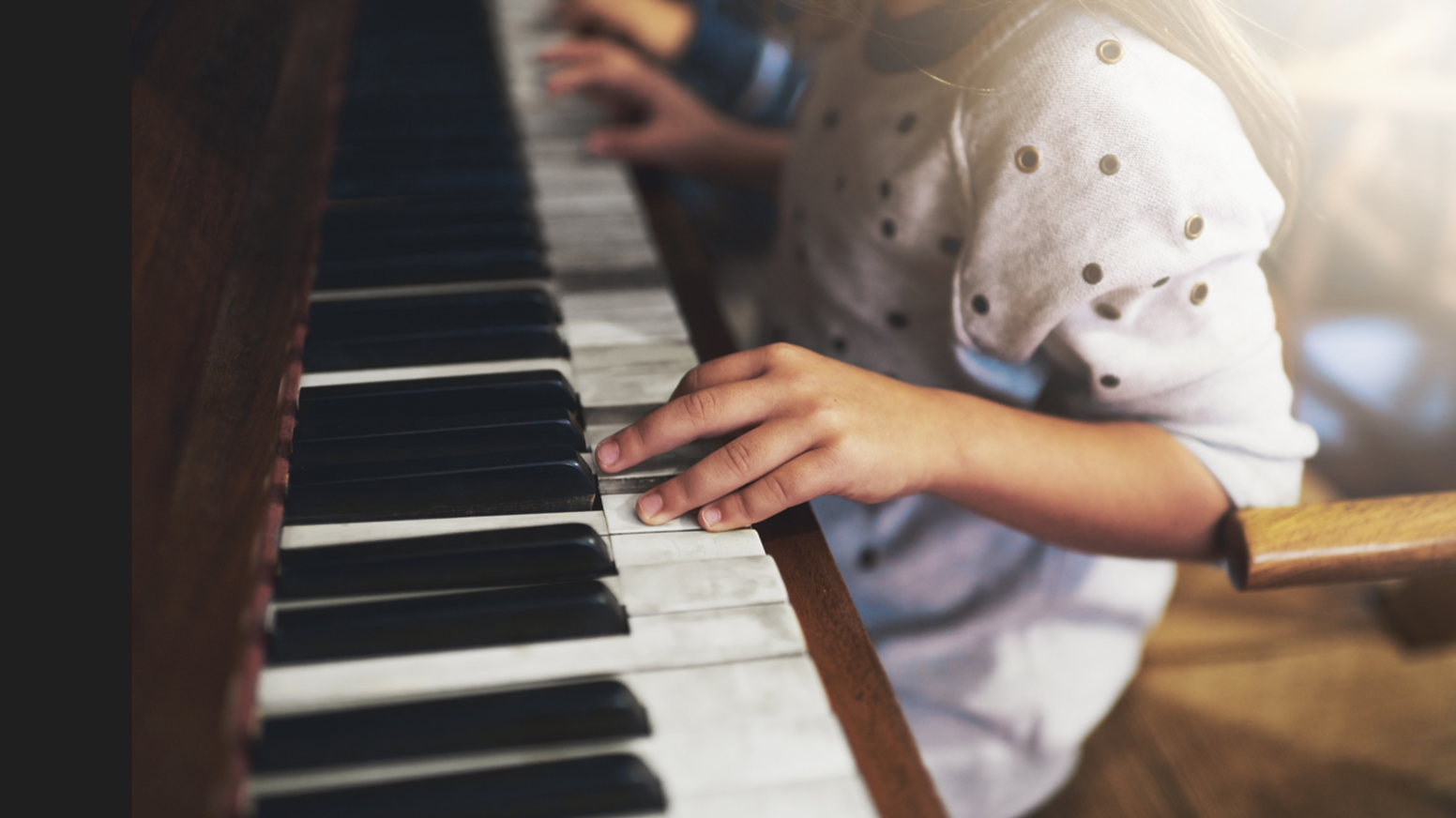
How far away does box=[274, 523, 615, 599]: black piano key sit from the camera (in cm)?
48

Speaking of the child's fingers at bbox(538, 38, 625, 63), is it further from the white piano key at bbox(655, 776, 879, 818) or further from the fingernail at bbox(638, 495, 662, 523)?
the white piano key at bbox(655, 776, 879, 818)

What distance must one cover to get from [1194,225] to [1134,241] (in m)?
0.04

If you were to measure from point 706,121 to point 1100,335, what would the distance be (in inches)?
27.3

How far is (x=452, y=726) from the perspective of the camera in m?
0.42

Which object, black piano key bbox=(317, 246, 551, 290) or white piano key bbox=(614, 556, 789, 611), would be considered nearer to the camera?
white piano key bbox=(614, 556, 789, 611)

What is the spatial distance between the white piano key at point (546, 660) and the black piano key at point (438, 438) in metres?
0.15

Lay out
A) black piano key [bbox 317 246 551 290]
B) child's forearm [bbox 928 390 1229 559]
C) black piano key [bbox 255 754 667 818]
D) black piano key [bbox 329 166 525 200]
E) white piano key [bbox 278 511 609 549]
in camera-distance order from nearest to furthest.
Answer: black piano key [bbox 255 754 667 818]
white piano key [bbox 278 511 609 549]
child's forearm [bbox 928 390 1229 559]
black piano key [bbox 317 246 551 290]
black piano key [bbox 329 166 525 200]

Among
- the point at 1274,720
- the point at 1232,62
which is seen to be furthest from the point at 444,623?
the point at 1274,720

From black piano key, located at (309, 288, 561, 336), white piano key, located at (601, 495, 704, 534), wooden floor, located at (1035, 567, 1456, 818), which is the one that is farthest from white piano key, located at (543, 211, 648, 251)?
wooden floor, located at (1035, 567, 1456, 818)

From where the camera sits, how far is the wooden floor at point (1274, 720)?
1102 millimetres

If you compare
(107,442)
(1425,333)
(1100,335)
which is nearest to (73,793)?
(107,442)

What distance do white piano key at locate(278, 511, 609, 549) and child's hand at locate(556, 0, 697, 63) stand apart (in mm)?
953

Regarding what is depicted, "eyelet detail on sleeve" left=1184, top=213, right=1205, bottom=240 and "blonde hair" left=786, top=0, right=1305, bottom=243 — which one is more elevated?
"blonde hair" left=786, top=0, right=1305, bottom=243

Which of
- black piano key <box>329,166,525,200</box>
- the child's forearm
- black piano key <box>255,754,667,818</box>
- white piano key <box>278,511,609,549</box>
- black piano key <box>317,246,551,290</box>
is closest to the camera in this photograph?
black piano key <box>255,754,667,818</box>
